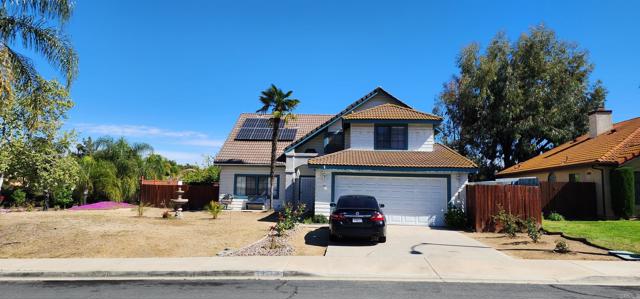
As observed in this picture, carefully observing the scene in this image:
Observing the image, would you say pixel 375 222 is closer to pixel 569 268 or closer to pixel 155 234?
pixel 569 268

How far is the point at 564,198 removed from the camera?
20.8 m

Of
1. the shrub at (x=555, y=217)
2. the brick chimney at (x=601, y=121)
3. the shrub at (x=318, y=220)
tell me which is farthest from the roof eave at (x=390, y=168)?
the brick chimney at (x=601, y=121)

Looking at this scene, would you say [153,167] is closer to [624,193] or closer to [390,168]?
[390,168]

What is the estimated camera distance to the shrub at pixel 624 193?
62.4 feet

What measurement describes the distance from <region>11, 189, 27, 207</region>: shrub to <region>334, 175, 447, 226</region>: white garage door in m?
20.7

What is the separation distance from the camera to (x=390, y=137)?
21.3 metres

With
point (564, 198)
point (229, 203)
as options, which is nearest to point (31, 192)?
point (229, 203)

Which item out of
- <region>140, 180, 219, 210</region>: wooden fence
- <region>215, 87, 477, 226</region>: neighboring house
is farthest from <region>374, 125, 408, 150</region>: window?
<region>140, 180, 219, 210</region>: wooden fence

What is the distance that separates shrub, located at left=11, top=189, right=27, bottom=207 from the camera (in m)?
26.0

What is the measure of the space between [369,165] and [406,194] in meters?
2.20

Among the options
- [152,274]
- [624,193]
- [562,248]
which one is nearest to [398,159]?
[562,248]

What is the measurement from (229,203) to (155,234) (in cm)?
1118

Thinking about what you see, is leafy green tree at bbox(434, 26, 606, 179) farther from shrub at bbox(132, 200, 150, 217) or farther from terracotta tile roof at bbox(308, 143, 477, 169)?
shrub at bbox(132, 200, 150, 217)

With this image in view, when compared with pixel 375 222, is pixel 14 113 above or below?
above
